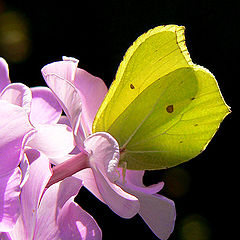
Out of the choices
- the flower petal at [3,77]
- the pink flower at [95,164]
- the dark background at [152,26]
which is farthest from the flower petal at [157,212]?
the dark background at [152,26]

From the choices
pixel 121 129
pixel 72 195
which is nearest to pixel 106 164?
pixel 72 195

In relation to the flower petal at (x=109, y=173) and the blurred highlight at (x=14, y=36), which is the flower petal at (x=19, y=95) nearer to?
the flower petal at (x=109, y=173)

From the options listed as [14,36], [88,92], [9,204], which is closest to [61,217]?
[9,204]

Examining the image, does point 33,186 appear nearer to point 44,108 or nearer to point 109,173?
point 109,173

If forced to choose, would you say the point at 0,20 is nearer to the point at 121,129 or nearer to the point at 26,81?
the point at 26,81

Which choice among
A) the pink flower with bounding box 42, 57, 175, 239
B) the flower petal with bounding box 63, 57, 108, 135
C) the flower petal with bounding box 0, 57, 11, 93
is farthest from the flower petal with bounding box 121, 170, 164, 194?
the flower petal with bounding box 0, 57, 11, 93

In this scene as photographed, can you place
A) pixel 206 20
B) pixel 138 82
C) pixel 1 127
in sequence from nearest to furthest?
1. pixel 1 127
2. pixel 138 82
3. pixel 206 20
